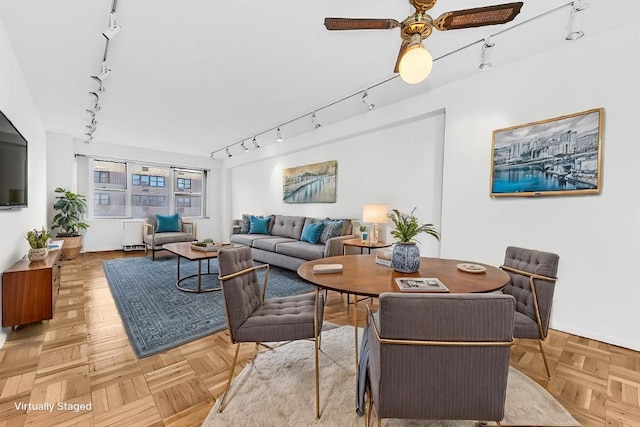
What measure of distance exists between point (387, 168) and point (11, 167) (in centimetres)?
402

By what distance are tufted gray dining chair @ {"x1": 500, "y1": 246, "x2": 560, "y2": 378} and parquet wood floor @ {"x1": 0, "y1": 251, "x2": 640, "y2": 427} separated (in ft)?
0.88

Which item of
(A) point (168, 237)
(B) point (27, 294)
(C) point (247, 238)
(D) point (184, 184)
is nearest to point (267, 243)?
(C) point (247, 238)

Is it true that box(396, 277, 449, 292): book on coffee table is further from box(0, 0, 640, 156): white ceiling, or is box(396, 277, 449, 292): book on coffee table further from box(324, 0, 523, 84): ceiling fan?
box(0, 0, 640, 156): white ceiling

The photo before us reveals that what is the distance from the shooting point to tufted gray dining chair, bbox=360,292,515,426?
3.13ft

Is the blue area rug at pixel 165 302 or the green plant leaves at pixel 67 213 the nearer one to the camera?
the blue area rug at pixel 165 302

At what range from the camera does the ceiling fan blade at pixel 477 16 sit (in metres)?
1.39

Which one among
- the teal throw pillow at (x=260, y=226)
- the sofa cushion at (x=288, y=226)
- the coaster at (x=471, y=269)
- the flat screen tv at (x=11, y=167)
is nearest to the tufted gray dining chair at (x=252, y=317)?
the coaster at (x=471, y=269)

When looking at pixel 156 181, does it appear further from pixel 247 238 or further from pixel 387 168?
pixel 387 168

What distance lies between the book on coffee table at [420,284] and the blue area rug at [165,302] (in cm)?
178

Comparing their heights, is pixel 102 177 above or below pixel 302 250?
above

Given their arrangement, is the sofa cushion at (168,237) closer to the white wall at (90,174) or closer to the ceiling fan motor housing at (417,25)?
the white wall at (90,174)

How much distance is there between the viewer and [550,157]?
2510 mm

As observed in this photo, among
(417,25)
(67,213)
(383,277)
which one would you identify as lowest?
(383,277)

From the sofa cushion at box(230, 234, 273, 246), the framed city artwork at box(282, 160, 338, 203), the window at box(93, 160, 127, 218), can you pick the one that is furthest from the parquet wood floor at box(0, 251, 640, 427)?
the window at box(93, 160, 127, 218)
